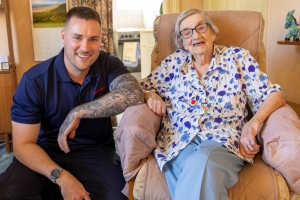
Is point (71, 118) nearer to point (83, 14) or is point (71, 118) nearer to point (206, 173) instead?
point (83, 14)

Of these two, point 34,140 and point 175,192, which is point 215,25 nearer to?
point 175,192

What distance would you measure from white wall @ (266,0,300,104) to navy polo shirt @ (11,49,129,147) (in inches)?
60.3

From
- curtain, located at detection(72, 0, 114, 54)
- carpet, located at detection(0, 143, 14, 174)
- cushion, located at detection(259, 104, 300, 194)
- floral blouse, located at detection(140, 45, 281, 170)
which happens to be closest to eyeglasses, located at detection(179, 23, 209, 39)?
floral blouse, located at detection(140, 45, 281, 170)

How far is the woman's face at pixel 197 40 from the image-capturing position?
172cm

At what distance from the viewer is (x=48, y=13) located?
9.75 ft

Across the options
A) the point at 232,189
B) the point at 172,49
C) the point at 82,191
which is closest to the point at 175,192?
the point at 232,189

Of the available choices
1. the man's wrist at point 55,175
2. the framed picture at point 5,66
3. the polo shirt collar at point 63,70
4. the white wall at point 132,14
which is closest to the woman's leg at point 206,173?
the man's wrist at point 55,175

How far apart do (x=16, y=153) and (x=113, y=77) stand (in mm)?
574

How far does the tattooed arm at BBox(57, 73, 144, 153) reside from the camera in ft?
4.94

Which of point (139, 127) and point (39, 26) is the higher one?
point (39, 26)

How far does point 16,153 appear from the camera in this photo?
149 centimetres

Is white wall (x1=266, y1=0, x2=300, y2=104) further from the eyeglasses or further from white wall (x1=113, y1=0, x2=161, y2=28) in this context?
white wall (x1=113, y1=0, x2=161, y2=28)

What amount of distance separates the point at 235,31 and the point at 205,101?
1.82ft

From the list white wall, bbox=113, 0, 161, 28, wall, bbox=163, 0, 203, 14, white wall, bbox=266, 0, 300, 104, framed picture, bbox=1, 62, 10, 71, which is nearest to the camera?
white wall, bbox=266, 0, 300, 104
